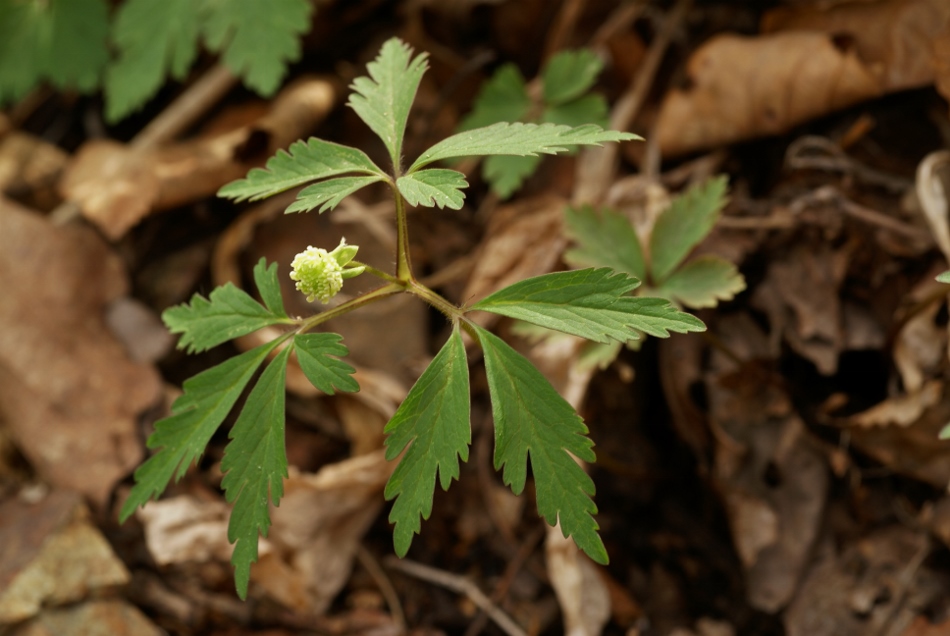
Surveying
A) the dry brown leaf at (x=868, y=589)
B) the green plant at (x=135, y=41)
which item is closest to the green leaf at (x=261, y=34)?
the green plant at (x=135, y=41)

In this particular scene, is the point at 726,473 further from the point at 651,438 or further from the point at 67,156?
the point at 67,156

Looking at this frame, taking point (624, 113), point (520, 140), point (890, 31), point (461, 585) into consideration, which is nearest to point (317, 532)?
point (461, 585)

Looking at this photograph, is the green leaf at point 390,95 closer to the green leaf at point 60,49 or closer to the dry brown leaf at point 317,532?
the dry brown leaf at point 317,532

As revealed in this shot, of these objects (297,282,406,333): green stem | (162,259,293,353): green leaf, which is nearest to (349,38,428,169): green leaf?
(297,282,406,333): green stem

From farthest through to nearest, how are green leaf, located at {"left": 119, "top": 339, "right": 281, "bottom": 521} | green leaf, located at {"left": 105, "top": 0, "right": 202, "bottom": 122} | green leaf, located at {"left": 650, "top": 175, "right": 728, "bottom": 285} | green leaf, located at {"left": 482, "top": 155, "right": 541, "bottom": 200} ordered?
green leaf, located at {"left": 105, "top": 0, "right": 202, "bottom": 122} → green leaf, located at {"left": 482, "top": 155, "right": 541, "bottom": 200} → green leaf, located at {"left": 650, "top": 175, "right": 728, "bottom": 285} → green leaf, located at {"left": 119, "top": 339, "right": 281, "bottom": 521}

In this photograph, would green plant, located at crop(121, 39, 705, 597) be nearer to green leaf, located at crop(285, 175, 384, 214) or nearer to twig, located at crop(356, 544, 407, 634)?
green leaf, located at crop(285, 175, 384, 214)

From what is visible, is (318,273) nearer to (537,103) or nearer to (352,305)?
(352,305)

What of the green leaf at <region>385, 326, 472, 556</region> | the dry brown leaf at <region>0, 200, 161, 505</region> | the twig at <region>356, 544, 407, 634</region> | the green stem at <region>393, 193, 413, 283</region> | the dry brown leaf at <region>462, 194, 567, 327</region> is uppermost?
the green stem at <region>393, 193, 413, 283</region>
